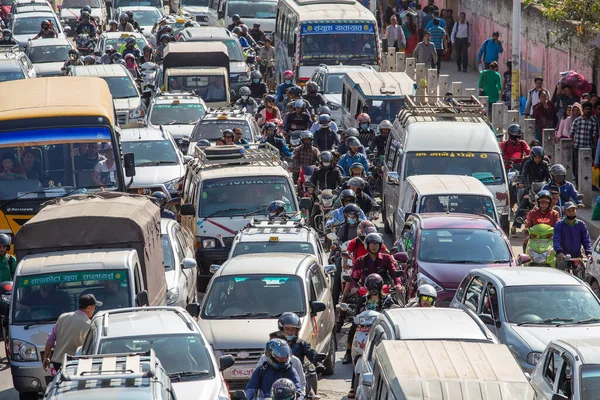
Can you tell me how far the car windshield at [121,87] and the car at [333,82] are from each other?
4.24m

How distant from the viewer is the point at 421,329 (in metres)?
12.1

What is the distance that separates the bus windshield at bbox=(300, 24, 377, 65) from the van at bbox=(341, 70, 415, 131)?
5.17 meters

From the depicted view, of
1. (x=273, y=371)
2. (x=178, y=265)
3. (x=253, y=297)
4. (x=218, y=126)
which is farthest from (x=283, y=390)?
(x=218, y=126)

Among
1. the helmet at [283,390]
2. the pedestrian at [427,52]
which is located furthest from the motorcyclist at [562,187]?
the pedestrian at [427,52]

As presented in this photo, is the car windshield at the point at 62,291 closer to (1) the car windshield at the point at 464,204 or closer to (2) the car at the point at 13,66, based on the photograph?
(1) the car windshield at the point at 464,204

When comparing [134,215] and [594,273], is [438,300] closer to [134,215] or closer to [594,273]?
[594,273]

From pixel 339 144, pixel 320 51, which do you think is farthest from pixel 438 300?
pixel 320 51

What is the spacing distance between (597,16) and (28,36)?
24.5 m

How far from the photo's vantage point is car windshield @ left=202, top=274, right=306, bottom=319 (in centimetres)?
1505

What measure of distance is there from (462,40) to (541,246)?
73.8 ft

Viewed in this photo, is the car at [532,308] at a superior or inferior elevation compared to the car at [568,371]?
inferior

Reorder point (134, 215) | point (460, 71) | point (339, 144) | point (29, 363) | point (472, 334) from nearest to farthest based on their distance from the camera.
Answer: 1. point (472, 334)
2. point (29, 363)
3. point (134, 215)
4. point (339, 144)
5. point (460, 71)

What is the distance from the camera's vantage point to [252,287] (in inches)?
→ 604

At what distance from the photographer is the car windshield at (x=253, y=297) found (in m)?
15.0
